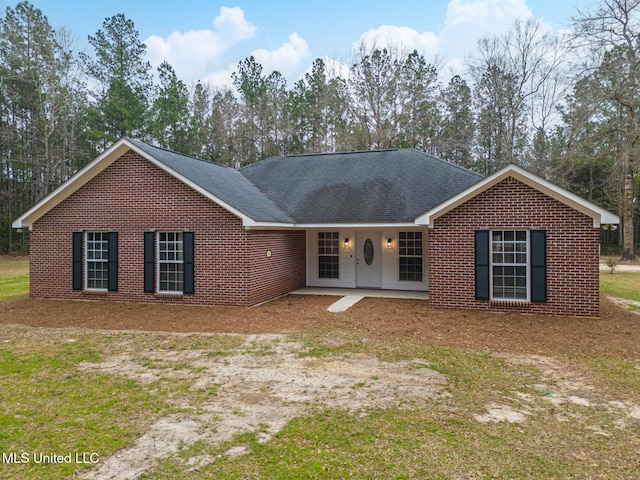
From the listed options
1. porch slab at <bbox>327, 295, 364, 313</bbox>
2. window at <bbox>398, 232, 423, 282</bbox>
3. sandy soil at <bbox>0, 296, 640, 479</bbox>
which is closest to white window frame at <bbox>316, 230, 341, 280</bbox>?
window at <bbox>398, 232, 423, 282</bbox>

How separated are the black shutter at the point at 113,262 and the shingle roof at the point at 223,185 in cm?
267

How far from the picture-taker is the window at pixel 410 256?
13898mm

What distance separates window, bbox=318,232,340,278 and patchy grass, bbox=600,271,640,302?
8.67 metres

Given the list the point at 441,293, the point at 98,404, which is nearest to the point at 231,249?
the point at 441,293

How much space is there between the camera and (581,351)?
7129 millimetres

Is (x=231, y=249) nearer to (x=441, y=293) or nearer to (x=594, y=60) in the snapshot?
(x=441, y=293)

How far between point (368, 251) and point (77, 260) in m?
9.07

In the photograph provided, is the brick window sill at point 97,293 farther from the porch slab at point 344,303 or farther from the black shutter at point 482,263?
the black shutter at point 482,263

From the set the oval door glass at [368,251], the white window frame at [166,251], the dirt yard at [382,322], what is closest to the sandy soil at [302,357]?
the dirt yard at [382,322]

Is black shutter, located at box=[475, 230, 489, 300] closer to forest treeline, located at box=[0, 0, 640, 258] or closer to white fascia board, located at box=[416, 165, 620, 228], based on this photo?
white fascia board, located at box=[416, 165, 620, 228]

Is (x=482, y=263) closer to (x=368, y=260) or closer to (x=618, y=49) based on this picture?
(x=368, y=260)

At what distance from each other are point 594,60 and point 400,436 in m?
26.1

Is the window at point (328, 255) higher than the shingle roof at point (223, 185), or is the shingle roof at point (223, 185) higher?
the shingle roof at point (223, 185)

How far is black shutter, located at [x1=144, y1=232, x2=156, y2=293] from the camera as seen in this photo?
11.9m
